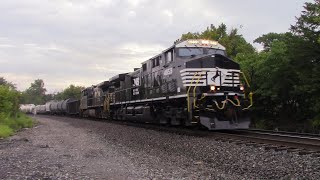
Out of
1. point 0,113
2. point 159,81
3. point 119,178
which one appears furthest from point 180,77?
point 0,113

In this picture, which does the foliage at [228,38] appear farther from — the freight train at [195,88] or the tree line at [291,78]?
the freight train at [195,88]

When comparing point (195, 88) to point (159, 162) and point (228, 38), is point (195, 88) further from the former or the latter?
point (228, 38)

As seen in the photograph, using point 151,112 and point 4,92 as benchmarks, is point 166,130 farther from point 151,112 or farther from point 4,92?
point 4,92

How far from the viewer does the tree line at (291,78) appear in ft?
78.4

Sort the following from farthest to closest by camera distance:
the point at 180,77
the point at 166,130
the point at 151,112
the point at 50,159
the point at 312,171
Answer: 1. the point at 151,112
2. the point at 166,130
3. the point at 180,77
4. the point at 50,159
5. the point at 312,171

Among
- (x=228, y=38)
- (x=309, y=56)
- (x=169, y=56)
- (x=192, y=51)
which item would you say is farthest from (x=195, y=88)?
(x=228, y=38)

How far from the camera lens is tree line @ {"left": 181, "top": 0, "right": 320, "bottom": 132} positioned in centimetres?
2391

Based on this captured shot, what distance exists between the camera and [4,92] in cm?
2762

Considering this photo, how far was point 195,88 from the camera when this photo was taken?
15.6 meters

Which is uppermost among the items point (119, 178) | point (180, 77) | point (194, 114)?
point (180, 77)

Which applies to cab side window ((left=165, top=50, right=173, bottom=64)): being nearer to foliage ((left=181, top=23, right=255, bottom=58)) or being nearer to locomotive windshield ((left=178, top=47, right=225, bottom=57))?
locomotive windshield ((left=178, top=47, right=225, bottom=57))

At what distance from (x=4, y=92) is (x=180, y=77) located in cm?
1611

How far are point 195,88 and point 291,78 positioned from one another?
13269 mm

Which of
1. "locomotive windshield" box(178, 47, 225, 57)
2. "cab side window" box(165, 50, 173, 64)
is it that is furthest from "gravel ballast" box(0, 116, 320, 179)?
"cab side window" box(165, 50, 173, 64)
